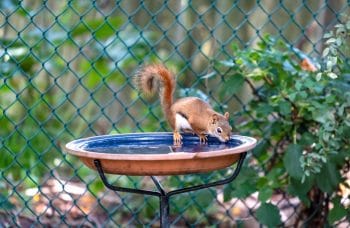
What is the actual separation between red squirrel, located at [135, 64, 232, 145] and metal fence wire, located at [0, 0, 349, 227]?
0.61 metres

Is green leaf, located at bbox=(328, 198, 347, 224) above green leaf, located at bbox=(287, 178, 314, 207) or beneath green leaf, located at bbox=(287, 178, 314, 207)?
beneath

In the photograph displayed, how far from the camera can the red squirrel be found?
2.95 m

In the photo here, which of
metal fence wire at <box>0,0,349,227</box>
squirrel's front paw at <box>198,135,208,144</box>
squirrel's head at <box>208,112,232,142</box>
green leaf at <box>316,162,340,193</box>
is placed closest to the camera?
squirrel's head at <box>208,112,232,142</box>

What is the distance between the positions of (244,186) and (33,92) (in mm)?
2269

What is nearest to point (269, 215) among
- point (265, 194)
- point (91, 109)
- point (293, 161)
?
point (265, 194)

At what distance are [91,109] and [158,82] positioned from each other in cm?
438

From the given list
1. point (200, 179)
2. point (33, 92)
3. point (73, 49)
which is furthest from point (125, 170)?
point (73, 49)

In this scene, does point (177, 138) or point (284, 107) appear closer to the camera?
point (177, 138)

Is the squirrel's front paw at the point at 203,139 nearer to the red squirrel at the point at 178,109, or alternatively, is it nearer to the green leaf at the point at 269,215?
the red squirrel at the point at 178,109

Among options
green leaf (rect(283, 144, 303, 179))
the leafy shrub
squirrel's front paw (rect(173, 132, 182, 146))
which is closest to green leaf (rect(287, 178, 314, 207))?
the leafy shrub

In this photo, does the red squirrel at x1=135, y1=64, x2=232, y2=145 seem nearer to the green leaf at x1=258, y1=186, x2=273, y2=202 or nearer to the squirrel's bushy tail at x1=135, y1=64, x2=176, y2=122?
the squirrel's bushy tail at x1=135, y1=64, x2=176, y2=122

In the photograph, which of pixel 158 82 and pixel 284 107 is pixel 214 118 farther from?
pixel 284 107

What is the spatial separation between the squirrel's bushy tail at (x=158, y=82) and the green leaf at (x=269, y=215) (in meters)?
0.83

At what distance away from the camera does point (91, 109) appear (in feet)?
24.2
